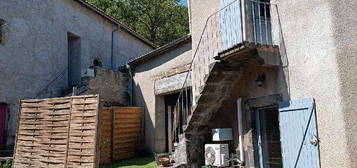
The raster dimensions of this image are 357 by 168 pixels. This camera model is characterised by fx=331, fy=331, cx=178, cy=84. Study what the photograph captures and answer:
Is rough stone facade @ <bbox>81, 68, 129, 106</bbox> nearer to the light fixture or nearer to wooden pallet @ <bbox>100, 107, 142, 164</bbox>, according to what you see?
wooden pallet @ <bbox>100, 107, 142, 164</bbox>

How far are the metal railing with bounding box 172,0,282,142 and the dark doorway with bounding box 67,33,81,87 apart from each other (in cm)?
743

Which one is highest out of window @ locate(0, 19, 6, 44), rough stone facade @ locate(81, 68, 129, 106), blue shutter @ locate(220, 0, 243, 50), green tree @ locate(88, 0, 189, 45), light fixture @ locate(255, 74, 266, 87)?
green tree @ locate(88, 0, 189, 45)

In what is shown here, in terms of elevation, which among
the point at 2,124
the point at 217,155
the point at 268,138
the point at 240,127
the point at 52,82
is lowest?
the point at 217,155

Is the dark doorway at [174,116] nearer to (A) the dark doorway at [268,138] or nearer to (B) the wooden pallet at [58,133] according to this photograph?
(A) the dark doorway at [268,138]

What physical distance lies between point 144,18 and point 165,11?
1.93m

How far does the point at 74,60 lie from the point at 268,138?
1111 centimetres

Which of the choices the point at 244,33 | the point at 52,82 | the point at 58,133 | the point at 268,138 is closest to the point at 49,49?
the point at 52,82

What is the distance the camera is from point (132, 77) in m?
Answer: 15.4

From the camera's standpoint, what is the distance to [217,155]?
30.7 feet

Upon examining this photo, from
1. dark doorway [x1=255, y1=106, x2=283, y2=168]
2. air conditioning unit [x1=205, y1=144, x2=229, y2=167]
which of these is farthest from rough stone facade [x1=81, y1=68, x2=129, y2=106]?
dark doorway [x1=255, y1=106, x2=283, y2=168]

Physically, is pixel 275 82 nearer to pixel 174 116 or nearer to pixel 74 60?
pixel 174 116

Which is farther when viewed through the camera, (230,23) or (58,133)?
(58,133)

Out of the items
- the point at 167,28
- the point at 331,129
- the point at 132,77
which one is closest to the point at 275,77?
the point at 331,129

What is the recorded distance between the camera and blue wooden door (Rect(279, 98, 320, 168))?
709cm
